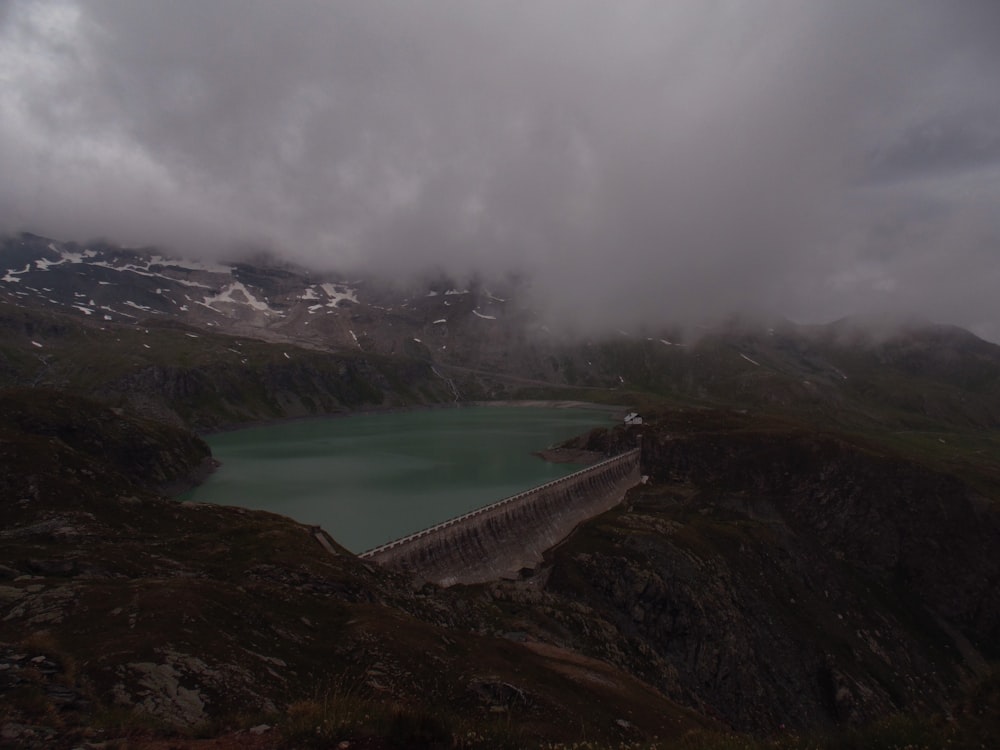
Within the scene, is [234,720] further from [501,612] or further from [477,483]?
[477,483]

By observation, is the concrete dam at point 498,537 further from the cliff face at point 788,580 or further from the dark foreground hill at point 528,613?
A: the cliff face at point 788,580

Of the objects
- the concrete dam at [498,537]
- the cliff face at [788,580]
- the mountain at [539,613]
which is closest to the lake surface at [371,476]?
the concrete dam at [498,537]

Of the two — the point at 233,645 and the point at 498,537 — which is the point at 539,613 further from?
the point at 233,645

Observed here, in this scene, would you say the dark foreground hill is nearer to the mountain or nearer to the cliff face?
the mountain

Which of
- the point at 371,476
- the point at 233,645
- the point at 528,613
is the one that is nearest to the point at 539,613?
the point at 528,613

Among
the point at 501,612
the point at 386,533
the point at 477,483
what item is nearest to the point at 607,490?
the point at 477,483

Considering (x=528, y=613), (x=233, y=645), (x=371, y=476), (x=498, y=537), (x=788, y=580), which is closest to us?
(x=233, y=645)

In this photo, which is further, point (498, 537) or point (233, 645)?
point (498, 537)
